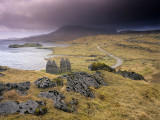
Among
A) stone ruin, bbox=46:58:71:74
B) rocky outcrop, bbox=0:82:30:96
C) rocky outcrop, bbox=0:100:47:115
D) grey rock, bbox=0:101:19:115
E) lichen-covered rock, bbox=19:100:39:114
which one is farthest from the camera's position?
stone ruin, bbox=46:58:71:74

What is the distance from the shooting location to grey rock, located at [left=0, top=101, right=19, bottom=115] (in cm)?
1160

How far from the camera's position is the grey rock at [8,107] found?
11.6 m

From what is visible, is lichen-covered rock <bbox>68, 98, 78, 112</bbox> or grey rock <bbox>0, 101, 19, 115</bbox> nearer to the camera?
grey rock <bbox>0, 101, 19, 115</bbox>

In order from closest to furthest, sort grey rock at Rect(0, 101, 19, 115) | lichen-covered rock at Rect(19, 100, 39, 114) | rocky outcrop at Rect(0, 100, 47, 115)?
grey rock at Rect(0, 101, 19, 115)
rocky outcrop at Rect(0, 100, 47, 115)
lichen-covered rock at Rect(19, 100, 39, 114)

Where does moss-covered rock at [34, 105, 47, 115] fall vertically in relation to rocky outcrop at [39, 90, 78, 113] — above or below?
above

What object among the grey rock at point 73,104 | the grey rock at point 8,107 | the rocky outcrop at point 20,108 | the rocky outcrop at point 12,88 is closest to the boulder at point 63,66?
the rocky outcrop at point 12,88

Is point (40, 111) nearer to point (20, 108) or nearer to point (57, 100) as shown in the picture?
point (20, 108)

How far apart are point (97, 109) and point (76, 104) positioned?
10.4 ft

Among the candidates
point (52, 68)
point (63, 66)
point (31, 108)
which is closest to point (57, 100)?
point (31, 108)

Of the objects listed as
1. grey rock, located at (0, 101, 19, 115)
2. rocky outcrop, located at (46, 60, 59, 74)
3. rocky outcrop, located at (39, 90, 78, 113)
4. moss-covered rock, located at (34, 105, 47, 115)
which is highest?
grey rock, located at (0, 101, 19, 115)

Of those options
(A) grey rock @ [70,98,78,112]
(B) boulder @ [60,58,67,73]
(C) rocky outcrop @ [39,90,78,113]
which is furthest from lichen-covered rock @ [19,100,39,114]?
(B) boulder @ [60,58,67,73]

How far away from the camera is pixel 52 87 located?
2150cm

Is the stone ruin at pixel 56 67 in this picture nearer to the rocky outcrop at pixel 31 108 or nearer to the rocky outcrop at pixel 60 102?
the rocky outcrop at pixel 60 102

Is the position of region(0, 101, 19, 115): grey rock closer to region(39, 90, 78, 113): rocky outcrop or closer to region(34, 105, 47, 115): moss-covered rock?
region(34, 105, 47, 115): moss-covered rock
